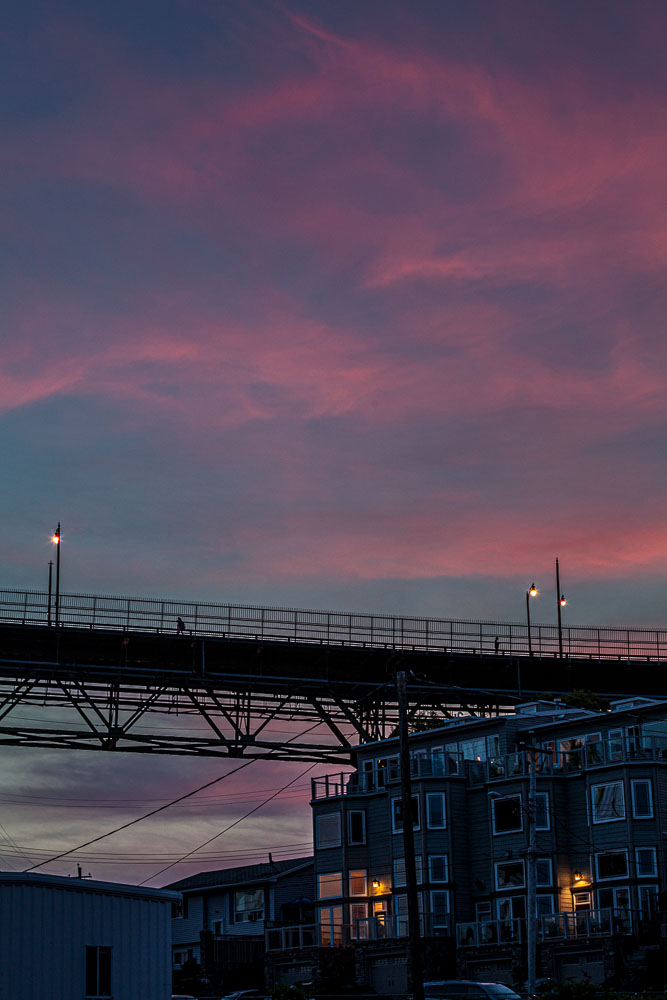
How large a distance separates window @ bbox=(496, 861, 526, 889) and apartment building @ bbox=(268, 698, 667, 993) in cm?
7

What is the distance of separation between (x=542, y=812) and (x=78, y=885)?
3645 centimetres

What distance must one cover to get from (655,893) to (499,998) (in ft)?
60.2

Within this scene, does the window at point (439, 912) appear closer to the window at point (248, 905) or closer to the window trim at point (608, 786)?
the window trim at point (608, 786)

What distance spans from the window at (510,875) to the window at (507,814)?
1.52m

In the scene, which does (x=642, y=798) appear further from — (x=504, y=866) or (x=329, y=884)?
(x=329, y=884)

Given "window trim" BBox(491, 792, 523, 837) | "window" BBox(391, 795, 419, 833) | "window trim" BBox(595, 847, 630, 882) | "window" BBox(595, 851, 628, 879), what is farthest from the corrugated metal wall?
"window" BBox(391, 795, 419, 833)

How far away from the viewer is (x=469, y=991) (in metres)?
47.8

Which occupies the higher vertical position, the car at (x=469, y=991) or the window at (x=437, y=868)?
the window at (x=437, y=868)

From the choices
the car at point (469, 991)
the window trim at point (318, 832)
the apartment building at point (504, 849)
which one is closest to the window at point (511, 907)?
the apartment building at point (504, 849)

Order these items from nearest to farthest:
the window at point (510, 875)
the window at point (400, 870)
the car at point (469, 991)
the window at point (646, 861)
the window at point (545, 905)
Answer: the car at point (469, 991), the window at point (646, 861), the window at point (545, 905), the window at point (510, 875), the window at point (400, 870)

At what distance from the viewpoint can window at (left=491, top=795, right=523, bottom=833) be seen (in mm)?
66688

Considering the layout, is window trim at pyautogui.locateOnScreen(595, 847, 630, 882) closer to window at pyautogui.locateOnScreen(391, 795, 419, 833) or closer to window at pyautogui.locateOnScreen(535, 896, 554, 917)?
window at pyautogui.locateOnScreen(535, 896, 554, 917)

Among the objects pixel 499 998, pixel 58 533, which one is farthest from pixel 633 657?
pixel 499 998

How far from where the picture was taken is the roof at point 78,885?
32.6 meters
